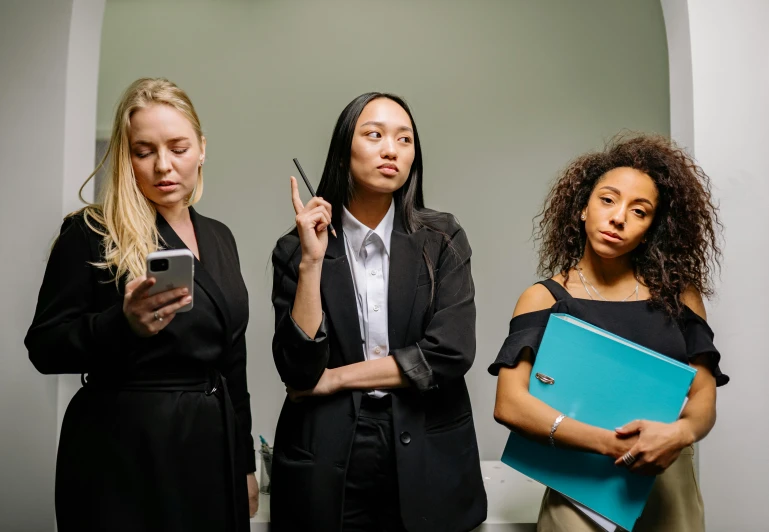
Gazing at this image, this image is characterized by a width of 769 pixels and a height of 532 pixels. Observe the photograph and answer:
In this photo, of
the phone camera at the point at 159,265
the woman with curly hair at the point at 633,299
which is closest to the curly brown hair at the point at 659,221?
the woman with curly hair at the point at 633,299

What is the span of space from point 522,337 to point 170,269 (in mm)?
1100

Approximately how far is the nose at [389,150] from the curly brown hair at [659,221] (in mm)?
605

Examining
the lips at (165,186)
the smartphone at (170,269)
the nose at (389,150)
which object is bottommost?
the smartphone at (170,269)

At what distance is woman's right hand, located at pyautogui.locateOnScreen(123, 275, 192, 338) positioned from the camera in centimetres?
190

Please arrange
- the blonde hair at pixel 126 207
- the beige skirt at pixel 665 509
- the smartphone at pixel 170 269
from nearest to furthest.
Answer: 1. the smartphone at pixel 170 269
2. the blonde hair at pixel 126 207
3. the beige skirt at pixel 665 509

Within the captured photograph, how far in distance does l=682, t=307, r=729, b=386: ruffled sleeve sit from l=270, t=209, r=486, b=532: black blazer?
0.67 metres

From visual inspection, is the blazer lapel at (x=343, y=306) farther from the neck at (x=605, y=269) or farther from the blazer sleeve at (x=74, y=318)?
the neck at (x=605, y=269)

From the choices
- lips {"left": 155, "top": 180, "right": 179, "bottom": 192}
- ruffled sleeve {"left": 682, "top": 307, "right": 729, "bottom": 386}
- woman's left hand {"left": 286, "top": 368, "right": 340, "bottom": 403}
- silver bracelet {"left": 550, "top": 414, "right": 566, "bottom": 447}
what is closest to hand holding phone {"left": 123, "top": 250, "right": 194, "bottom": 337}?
lips {"left": 155, "top": 180, "right": 179, "bottom": 192}

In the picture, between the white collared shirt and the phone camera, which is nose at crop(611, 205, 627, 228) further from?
the phone camera

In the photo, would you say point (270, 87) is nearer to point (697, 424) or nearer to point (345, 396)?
point (345, 396)

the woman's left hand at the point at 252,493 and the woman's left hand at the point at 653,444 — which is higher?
the woman's left hand at the point at 653,444

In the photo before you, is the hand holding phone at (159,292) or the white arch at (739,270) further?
the white arch at (739,270)

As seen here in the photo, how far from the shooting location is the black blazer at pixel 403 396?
2.29 meters

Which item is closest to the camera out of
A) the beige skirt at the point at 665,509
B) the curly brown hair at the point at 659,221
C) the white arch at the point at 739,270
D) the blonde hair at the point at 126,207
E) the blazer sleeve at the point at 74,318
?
the blazer sleeve at the point at 74,318
